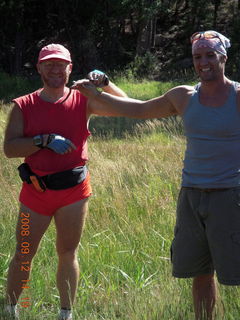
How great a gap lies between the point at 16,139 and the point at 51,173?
11.4 inches

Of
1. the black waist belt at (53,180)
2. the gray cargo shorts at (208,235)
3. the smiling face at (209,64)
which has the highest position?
the smiling face at (209,64)

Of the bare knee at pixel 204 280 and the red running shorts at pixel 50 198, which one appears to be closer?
the bare knee at pixel 204 280

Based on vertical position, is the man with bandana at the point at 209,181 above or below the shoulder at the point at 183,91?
below

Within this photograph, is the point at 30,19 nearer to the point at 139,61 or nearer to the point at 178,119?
the point at 139,61

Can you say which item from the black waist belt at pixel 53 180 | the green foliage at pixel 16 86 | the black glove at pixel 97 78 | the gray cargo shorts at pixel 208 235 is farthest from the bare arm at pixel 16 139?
the green foliage at pixel 16 86

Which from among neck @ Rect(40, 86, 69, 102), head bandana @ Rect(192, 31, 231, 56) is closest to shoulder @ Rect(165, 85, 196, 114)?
head bandana @ Rect(192, 31, 231, 56)

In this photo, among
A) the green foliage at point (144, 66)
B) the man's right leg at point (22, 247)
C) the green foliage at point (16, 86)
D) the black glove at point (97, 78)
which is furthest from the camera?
the green foliage at point (144, 66)

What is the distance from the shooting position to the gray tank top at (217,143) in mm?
3168

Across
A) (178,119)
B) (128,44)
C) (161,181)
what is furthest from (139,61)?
(161,181)

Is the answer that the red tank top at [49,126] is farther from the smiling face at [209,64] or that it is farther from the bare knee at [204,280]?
the bare knee at [204,280]

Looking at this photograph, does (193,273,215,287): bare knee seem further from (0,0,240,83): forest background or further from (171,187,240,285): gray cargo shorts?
(0,0,240,83): forest background

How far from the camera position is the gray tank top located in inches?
125

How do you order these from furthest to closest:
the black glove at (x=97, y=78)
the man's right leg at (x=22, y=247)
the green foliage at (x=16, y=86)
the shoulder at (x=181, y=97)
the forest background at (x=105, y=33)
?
the forest background at (x=105, y=33) < the green foliage at (x=16, y=86) < the black glove at (x=97, y=78) < the man's right leg at (x=22, y=247) < the shoulder at (x=181, y=97)

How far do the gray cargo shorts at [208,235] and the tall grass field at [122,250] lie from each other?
36 cm
